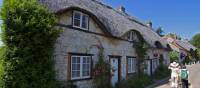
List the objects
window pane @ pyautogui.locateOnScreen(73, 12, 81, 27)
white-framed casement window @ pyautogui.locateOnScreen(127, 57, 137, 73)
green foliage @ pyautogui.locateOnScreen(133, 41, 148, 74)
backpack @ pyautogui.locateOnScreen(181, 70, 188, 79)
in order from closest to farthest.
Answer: window pane @ pyautogui.locateOnScreen(73, 12, 81, 27), backpack @ pyautogui.locateOnScreen(181, 70, 188, 79), white-framed casement window @ pyautogui.locateOnScreen(127, 57, 137, 73), green foliage @ pyautogui.locateOnScreen(133, 41, 148, 74)

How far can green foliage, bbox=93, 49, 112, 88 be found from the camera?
1580cm

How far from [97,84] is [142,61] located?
8.50 m

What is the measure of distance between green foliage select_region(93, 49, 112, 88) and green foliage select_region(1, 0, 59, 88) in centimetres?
491

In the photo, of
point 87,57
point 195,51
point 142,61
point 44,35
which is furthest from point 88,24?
point 195,51

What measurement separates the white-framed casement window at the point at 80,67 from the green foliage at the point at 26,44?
2.99 meters

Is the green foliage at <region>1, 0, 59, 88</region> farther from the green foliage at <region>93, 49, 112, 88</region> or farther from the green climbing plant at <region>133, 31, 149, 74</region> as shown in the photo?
the green climbing plant at <region>133, 31, 149, 74</region>

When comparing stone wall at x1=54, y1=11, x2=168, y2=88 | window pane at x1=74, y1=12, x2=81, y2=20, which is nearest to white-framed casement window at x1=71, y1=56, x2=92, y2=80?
stone wall at x1=54, y1=11, x2=168, y2=88

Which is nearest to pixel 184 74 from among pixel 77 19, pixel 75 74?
pixel 75 74

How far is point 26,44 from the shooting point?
10500mm

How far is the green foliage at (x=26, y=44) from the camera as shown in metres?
10.2

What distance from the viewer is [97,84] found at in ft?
52.0

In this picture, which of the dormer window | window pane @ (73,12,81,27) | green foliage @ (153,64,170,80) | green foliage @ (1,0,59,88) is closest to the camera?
green foliage @ (1,0,59,88)

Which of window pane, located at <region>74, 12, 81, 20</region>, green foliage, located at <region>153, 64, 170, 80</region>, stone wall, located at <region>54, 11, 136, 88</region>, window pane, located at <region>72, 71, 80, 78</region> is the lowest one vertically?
green foliage, located at <region>153, 64, 170, 80</region>

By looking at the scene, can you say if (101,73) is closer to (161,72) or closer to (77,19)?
(77,19)
